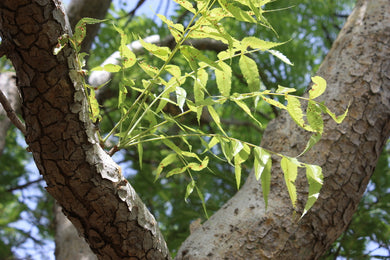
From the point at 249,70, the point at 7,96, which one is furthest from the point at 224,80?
the point at 7,96

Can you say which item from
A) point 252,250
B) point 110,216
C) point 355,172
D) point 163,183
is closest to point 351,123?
point 355,172

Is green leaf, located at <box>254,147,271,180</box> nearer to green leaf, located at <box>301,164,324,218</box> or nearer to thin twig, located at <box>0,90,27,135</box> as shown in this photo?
green leaf, located at <box>301,164,324,218</box>

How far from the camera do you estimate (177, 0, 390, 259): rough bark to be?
111 centimetres

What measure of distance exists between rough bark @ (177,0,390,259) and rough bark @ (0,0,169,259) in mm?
258

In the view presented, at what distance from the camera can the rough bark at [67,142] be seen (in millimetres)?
671

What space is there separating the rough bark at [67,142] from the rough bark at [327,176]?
26 centimetres

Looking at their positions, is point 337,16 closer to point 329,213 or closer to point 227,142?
point 329,213

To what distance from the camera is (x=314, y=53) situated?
263 centimetres

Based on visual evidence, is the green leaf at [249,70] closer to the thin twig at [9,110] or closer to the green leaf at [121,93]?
the green leaf at [121,93]

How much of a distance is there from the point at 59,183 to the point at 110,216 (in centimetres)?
13

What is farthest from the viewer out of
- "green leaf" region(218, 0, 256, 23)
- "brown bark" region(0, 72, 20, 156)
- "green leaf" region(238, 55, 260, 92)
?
"brown bark" region(0, 72, 20, 156)

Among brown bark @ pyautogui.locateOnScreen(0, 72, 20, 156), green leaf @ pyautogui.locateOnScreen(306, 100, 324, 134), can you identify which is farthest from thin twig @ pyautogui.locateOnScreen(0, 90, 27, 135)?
brown bark @ pyautogui.locateOnScreen(0, 72, 20, 156)

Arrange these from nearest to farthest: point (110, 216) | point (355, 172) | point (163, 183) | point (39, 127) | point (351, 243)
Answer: point (39, 127) → point (110, 216) → point (355, 172) → point (351, 243) → point (163, 183)

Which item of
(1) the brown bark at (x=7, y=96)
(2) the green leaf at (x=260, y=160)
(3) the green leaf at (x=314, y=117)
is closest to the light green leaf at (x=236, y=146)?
(2) the green leaf at (x=260, y=160)
